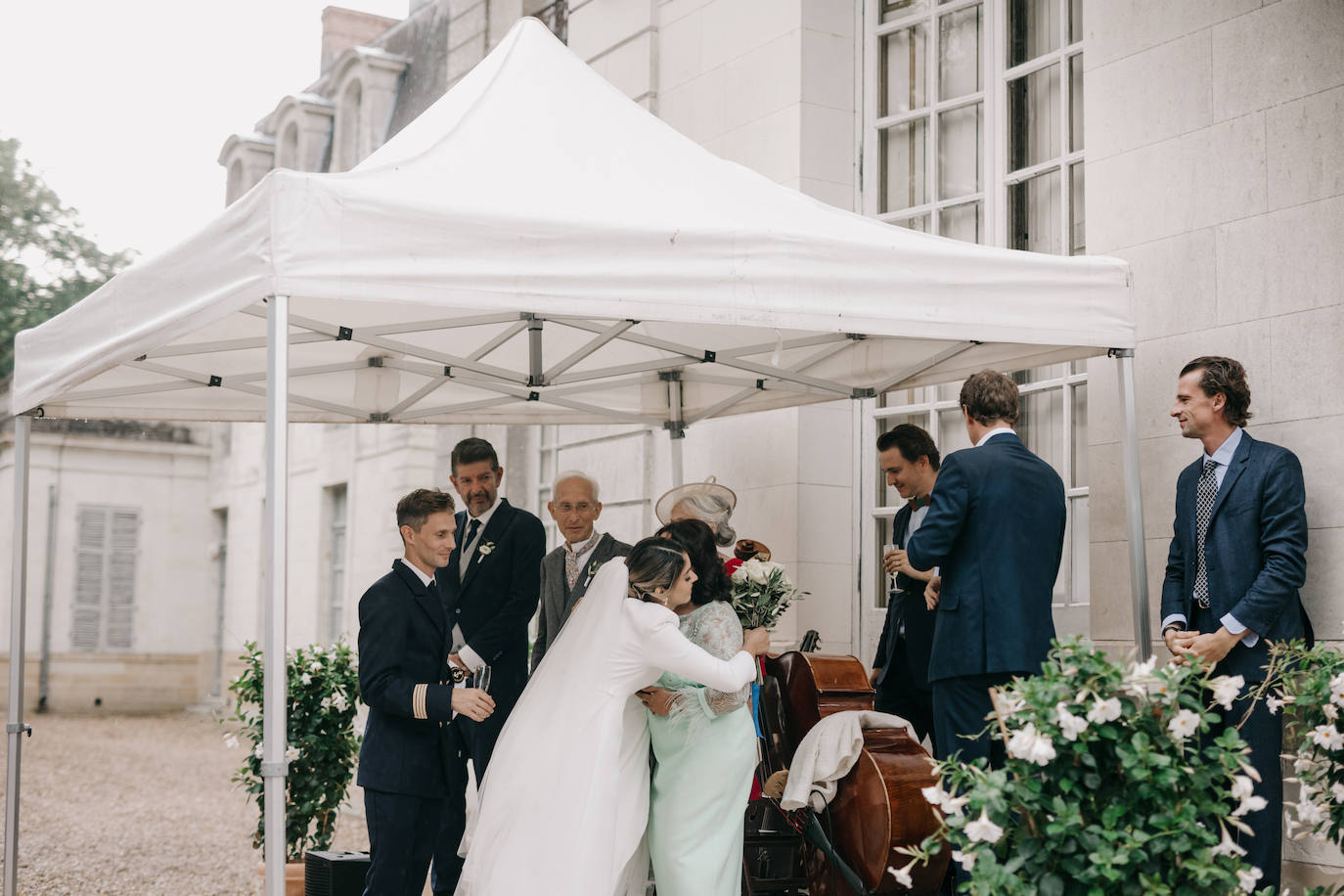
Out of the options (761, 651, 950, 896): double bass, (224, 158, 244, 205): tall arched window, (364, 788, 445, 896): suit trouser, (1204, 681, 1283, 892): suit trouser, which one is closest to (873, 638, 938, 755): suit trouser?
(761, 651, 950, 896): double bass

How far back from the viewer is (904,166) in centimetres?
768

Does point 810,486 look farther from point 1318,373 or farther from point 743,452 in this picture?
point 1318,373

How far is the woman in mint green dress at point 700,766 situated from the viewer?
4758 millimetres

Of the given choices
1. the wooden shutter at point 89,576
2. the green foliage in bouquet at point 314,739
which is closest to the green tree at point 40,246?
the wooden shutter at point 89,576

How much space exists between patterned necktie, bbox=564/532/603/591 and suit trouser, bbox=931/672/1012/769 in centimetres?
204

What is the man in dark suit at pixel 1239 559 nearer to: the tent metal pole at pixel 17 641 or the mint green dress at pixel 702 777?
the mint green dress at pixel 702 777

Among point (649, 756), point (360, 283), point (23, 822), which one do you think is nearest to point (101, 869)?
point (23, 822)

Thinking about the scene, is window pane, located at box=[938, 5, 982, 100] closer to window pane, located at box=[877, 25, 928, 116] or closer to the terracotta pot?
window pane, located at box=[877, 25, 928, 116]

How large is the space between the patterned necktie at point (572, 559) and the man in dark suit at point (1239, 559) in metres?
2.57

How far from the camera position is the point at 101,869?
30.8 ft

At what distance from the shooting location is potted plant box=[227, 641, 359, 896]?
716 cm

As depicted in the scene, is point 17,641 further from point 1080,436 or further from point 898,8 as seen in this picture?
point 898,8

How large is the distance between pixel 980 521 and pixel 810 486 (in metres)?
2.84

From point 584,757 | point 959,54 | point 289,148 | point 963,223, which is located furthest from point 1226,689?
point 289,148
